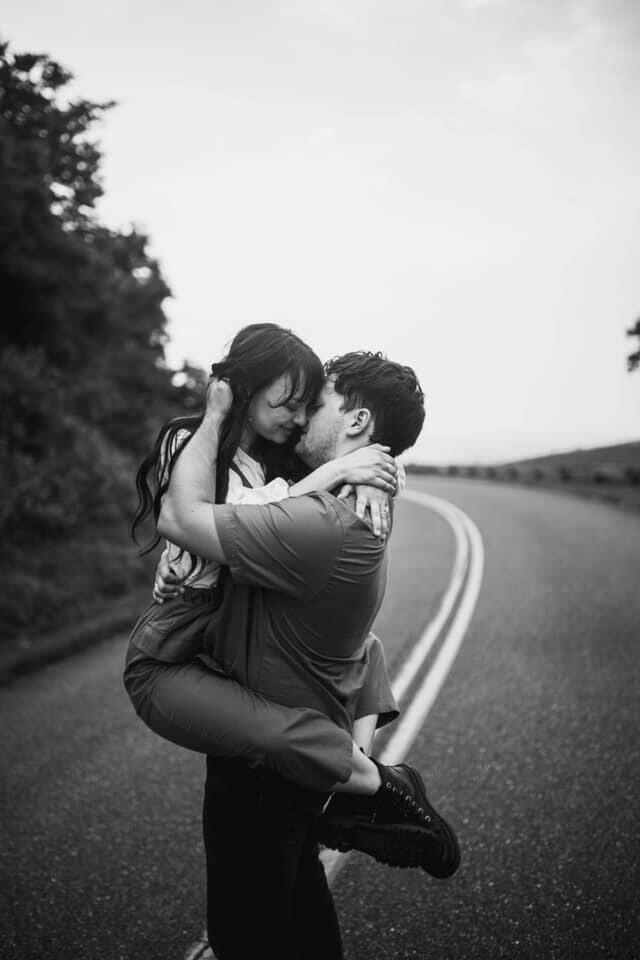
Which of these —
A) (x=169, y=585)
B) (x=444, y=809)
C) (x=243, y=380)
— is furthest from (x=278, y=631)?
(x=444, y=809)

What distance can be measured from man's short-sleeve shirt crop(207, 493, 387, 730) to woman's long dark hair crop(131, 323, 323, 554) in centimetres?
31

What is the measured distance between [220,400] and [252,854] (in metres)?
1.38

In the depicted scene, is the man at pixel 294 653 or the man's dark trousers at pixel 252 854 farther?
the man's dark trousers at pixel 252 854

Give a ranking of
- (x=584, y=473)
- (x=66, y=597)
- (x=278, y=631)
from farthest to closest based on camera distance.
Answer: (x=584, y=473) < (x=66, y=597) < (x=278, y=631)

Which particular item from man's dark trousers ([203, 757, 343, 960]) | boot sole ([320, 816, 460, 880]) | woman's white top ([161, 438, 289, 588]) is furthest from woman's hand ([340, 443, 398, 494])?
boot sole ([320, 816, 460, 880])

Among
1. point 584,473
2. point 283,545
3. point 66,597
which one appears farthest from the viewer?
point 584,473

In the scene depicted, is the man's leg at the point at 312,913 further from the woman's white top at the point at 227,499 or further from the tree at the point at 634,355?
the tree at the point at 634,355

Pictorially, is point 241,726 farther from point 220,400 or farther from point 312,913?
point 220,400

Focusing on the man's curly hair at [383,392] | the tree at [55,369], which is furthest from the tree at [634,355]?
the man's curly hair at [383,392]

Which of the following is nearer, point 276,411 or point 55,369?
point 276,411

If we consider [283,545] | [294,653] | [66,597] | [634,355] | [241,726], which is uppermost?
[634,355]

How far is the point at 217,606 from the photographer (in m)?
1.91

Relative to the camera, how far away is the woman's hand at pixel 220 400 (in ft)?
6.62

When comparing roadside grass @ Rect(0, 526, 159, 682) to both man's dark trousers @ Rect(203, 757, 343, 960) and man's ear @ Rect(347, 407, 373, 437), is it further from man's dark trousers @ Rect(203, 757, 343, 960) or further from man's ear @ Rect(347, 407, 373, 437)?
man's ear @ Rect(347, 407, 373, 437)
